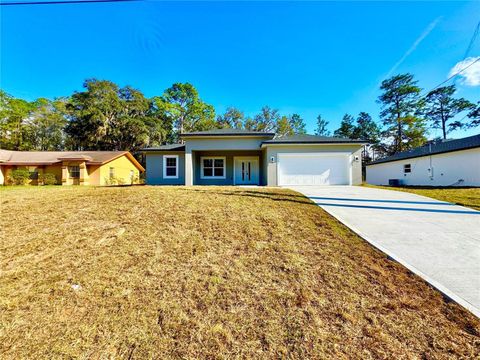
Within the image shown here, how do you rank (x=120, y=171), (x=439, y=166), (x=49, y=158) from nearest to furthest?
(x=439, y=166), (x=49, y=158), (x=120, y=171)

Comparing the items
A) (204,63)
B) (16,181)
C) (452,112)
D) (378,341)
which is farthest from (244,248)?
(452,112)

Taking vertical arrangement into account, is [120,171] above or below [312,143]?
below

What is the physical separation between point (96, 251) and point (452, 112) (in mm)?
43881

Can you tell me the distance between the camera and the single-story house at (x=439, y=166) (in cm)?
1395

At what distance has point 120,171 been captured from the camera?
75.7 feet

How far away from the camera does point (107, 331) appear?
7.21 ft

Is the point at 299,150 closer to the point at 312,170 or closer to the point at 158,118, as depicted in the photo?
the point at 312,170

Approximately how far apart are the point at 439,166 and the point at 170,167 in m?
20.4

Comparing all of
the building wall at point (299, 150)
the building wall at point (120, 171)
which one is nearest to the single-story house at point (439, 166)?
the building wall at point (299, 150)

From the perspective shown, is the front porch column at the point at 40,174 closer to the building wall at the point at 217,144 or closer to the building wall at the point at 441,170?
the building wall at the point at 217,144

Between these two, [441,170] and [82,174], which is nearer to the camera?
[441,170]

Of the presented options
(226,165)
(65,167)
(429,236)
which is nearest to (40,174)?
(65,167)

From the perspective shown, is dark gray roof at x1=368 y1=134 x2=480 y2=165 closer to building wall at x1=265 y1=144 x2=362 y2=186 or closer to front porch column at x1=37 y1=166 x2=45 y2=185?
building wall at x1=265 y1=144 x2=362 y2=186

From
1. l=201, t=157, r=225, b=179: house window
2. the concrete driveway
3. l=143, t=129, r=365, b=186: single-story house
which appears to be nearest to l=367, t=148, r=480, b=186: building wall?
l=143, t=129, r=365, b=186: single-story house
